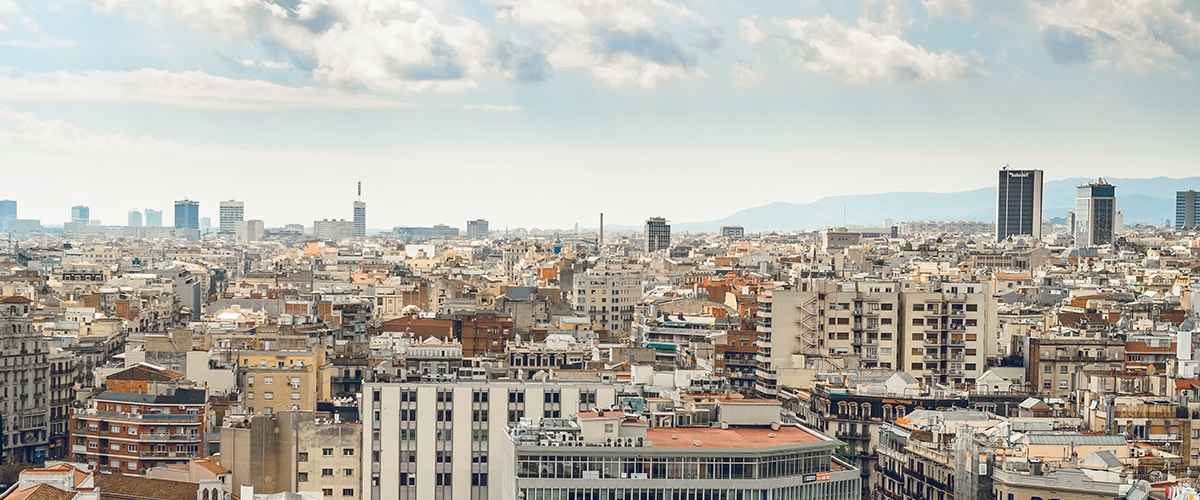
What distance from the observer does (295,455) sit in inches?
1951

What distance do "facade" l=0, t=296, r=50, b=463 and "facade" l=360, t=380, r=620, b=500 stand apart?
1960 centimetres

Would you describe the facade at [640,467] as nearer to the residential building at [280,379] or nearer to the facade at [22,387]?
the residential building at [280,379]

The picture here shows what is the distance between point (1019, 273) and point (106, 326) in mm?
69977

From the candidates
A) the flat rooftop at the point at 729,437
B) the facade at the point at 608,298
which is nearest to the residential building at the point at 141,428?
the flat rooftop at the point at 729,437

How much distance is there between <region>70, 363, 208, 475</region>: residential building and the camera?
56844mm

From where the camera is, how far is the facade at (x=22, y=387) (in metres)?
64.9

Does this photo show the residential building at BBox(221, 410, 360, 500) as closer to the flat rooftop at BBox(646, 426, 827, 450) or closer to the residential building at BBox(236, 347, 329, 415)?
the flat rooftop at BBox(646, 426, 827, 450)

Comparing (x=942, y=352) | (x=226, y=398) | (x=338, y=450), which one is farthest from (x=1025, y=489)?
(x=226, y=398)

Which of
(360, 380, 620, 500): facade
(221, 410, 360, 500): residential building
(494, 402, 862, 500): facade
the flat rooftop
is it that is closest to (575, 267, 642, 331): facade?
(221, 410, 360, 500): residential building

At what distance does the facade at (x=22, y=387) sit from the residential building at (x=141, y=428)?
631 centimetres

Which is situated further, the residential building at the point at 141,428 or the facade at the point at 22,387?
the facade at the point at 22,387

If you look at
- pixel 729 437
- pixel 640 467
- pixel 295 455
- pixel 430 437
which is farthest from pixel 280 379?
pixel 640 467

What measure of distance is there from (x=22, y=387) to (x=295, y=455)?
835 inches

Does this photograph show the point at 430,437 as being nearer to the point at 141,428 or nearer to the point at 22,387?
the point at 141,428
